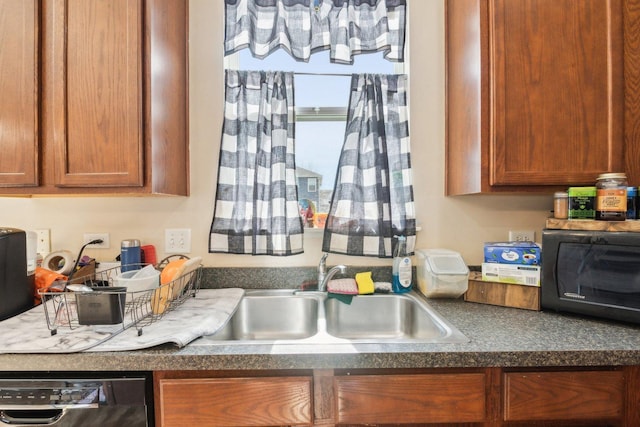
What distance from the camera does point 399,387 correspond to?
2.75 ft

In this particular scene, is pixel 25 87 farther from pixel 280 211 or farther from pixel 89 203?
pixel 280 211

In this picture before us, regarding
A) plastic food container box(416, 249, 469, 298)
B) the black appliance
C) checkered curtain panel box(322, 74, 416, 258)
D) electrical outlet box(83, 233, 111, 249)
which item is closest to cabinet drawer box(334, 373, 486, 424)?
plastic food container box(416, 249, 469, 298)

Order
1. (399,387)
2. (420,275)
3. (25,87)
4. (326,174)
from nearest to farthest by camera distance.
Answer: (399,387)
(25,87)
(420,275)
(326,174)

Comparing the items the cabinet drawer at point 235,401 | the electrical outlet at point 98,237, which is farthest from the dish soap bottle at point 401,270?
the electrical outlet at point 98,237

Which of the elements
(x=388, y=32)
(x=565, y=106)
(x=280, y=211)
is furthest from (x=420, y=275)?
(x=388, y=32)

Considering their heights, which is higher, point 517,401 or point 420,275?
point 420,275

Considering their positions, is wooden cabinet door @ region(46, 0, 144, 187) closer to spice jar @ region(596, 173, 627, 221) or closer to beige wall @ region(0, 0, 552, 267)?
beige wall @ region(0, 0, 552, 267)

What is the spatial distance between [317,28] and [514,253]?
136 centimetres

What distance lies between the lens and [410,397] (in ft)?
2.75

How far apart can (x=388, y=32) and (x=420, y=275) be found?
3.88ft

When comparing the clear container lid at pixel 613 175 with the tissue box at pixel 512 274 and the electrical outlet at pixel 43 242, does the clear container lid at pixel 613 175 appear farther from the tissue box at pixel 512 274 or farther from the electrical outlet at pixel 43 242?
the electrical outlet at pixel 43 242

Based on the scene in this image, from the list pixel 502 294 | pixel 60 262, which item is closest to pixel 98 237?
pixel 60 262

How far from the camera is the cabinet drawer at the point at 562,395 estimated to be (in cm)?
84

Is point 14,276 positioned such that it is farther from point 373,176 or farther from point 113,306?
point 373,176
